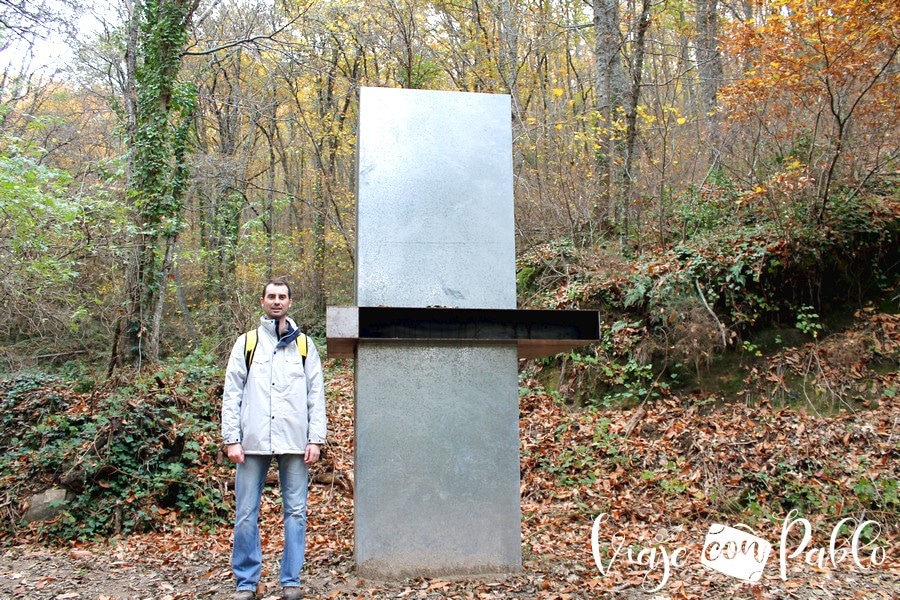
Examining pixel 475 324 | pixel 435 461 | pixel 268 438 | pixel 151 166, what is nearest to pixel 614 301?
pixel 475 324

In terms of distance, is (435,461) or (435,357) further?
(435,357)

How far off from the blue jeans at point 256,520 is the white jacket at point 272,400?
0.42 ft

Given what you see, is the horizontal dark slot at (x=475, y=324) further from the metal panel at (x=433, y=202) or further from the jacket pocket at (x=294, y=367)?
the jacket pocket at (x=294, y=367)

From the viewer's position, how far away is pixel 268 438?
404 centimetres

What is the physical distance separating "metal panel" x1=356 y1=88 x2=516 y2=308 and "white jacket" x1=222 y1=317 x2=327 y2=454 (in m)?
0.76

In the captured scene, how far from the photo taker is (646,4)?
11414 mm

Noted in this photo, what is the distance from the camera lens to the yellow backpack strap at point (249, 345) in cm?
420

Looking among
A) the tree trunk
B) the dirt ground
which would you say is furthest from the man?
the tree trunk

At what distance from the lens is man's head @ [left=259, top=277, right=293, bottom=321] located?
421 cm

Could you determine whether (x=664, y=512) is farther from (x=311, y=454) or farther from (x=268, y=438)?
(x=268, y=438)

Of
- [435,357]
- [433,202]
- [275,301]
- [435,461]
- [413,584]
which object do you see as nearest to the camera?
[275,301]

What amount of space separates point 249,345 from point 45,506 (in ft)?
13.9

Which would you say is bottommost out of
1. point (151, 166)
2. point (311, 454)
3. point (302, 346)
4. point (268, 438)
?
point (311, 454)

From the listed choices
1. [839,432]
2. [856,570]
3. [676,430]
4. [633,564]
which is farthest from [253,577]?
[839,432]
